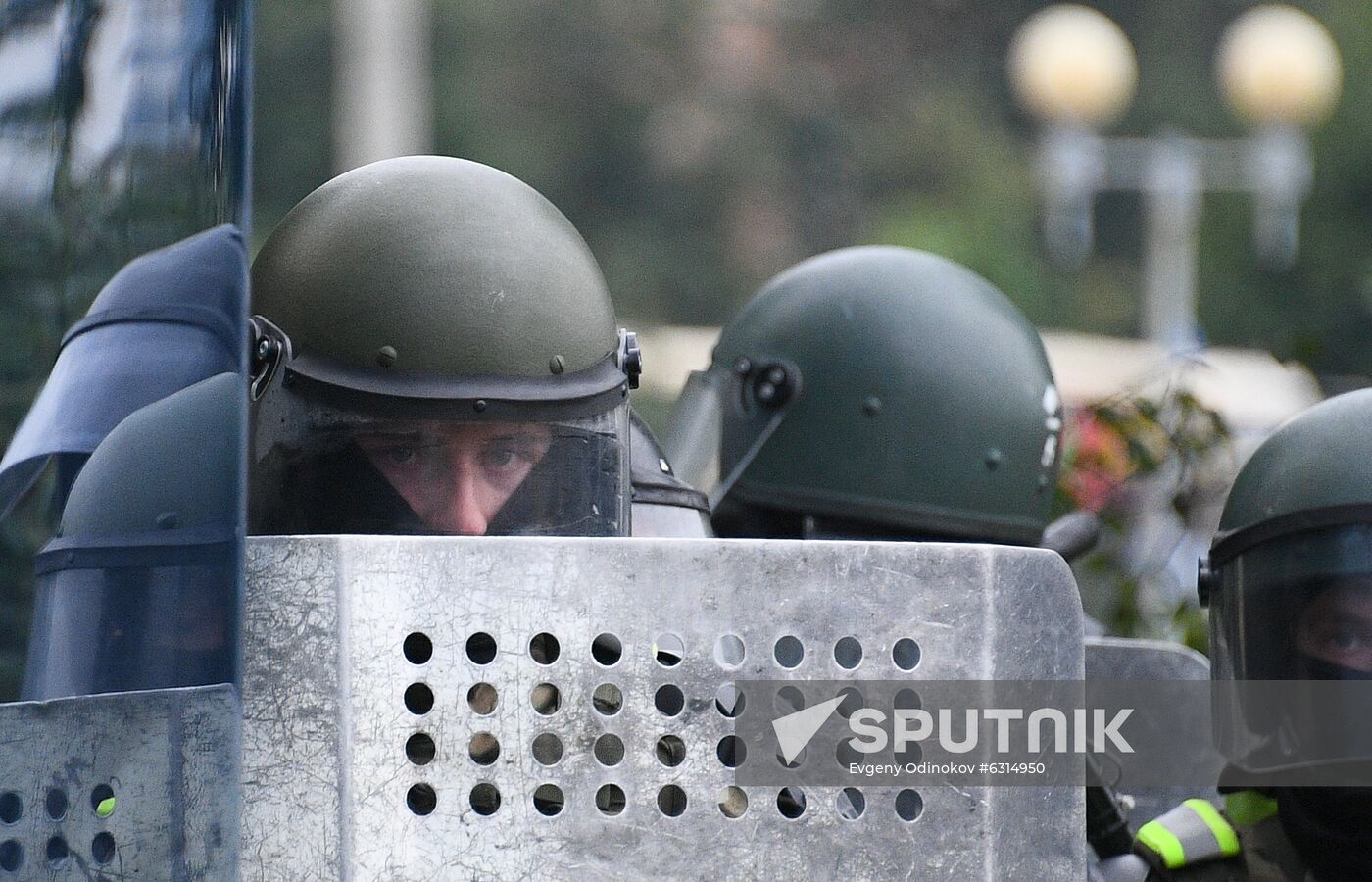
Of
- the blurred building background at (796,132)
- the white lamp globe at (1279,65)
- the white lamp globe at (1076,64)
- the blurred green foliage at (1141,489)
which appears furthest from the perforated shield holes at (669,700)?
the blurred building background at (796,132)

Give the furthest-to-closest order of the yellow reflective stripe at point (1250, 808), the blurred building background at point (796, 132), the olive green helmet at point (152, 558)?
the blurred building background at point (796, 132) < the yellow reflective stripe at point (1250, 808) < the olive green helmet at point (152, 558)

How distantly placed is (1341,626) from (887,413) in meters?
1.14

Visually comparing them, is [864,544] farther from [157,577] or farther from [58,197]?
[58,197]

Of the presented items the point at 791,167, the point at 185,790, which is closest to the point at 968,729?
the point at 185,790

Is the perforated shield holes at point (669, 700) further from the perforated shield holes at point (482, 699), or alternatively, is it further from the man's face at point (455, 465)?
the man's face at point (455, 465)

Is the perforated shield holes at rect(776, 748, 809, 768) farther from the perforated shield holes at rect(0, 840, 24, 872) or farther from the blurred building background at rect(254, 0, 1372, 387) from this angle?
the blurred building background at rect(254, 0, 1372, 387)

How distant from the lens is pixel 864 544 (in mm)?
1708

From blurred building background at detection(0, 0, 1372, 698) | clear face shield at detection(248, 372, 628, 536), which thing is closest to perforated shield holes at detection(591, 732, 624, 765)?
clear face shield at detection(248, 372, 628, 536)

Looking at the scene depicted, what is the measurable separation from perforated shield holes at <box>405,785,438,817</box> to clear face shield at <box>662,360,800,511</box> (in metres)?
1.92

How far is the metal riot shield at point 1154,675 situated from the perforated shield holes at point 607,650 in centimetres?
140

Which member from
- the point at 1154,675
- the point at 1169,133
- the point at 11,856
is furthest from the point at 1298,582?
the point at 1169,133

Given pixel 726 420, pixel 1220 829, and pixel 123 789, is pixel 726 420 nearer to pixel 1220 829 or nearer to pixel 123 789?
pixel 1220 829

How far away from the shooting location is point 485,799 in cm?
166

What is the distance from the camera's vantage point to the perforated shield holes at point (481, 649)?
1659mm
